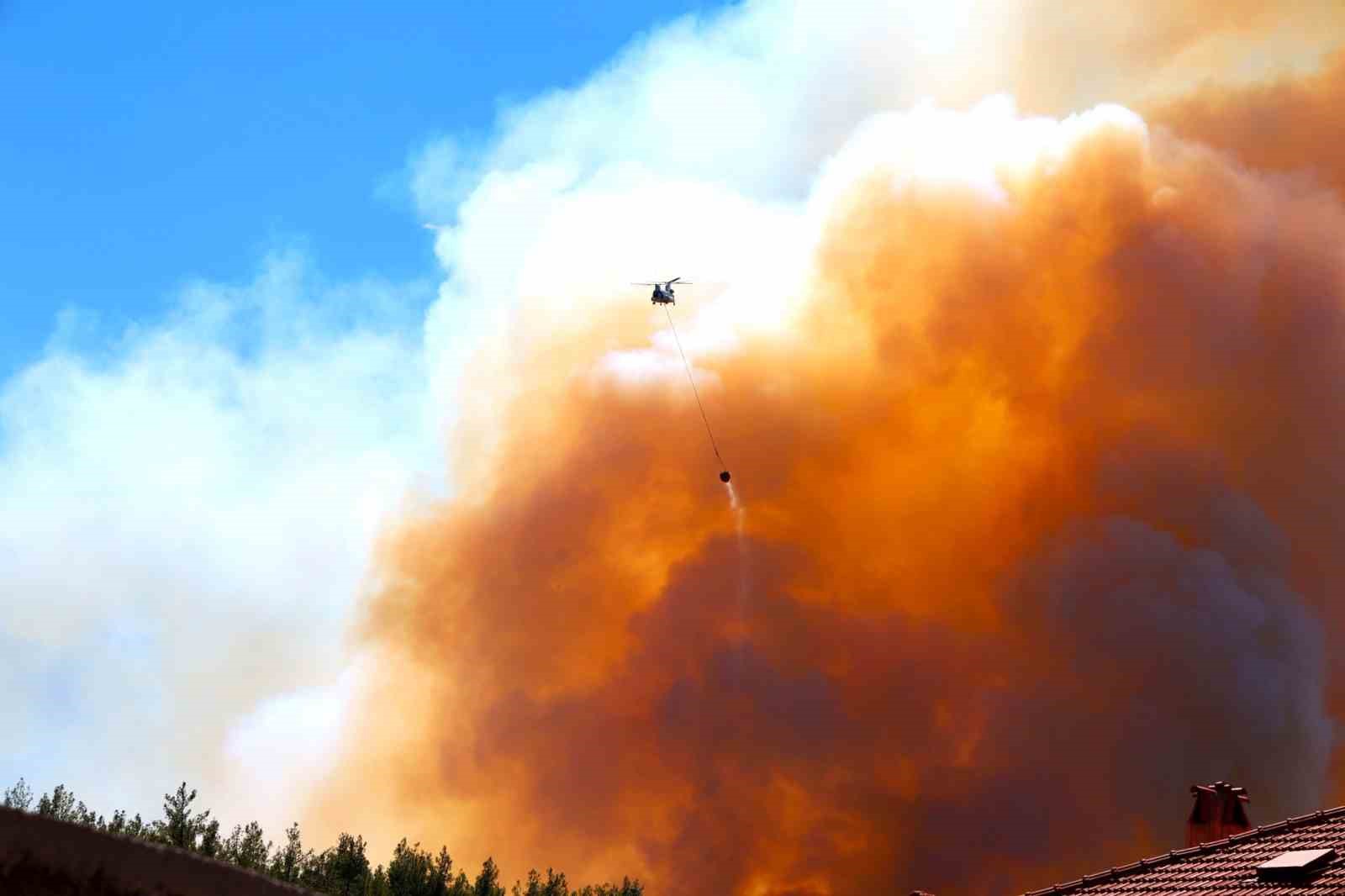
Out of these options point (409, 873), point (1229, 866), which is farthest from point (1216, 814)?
point (409, 873)

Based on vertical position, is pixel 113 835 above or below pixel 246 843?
below

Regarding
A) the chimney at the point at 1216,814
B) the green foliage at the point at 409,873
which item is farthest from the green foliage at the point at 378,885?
the chimney at the point at 1216,814

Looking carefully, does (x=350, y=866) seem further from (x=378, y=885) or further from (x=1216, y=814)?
(x=1216, y=814)

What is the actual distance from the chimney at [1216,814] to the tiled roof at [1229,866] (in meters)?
9.16

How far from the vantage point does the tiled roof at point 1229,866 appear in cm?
2460

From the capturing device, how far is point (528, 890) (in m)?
74.0

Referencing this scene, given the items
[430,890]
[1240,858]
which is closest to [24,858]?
[1240,858]

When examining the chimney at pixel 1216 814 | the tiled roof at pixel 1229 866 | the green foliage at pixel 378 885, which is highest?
the green foliage at pixel 378 885

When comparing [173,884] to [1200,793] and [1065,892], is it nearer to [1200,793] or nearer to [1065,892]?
[1065,892]

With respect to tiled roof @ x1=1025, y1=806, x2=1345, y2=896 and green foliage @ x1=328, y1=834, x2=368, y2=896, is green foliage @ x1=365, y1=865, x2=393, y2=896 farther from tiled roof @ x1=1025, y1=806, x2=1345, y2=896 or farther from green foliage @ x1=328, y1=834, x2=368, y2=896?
tiled roof @ x1=1025, y1=806, x2=1345, y2=896

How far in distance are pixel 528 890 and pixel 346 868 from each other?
9321mm

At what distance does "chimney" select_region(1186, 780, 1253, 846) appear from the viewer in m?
37.5

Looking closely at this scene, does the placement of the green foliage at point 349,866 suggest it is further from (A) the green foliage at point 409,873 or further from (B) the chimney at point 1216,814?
(B) the chimney at point 1216,814

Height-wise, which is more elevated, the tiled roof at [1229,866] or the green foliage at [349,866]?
the green foliage at [349,866]
